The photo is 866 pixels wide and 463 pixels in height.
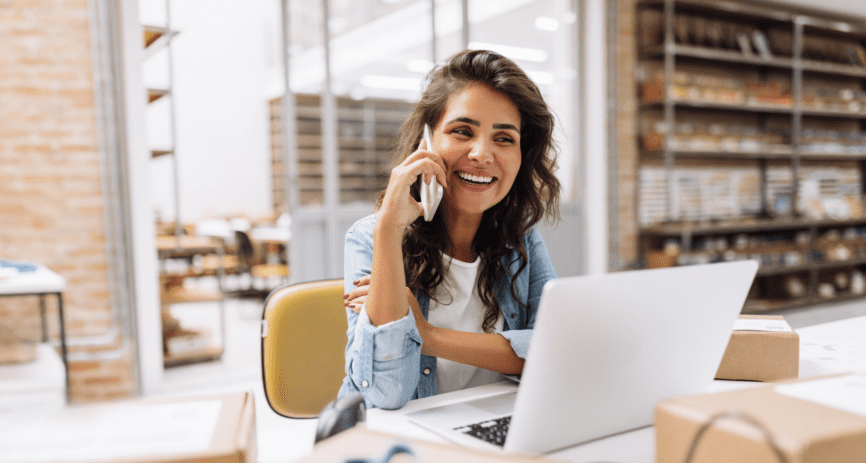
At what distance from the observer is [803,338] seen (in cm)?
137

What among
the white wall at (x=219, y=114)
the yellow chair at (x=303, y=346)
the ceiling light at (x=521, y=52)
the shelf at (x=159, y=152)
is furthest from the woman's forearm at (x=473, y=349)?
the white wall at (x=219, y=114)

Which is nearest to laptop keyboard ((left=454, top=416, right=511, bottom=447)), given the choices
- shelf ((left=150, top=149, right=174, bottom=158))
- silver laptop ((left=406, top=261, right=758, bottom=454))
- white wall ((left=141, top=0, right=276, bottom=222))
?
silver laptop ((left=406, top=261, right=758, bottom=454))

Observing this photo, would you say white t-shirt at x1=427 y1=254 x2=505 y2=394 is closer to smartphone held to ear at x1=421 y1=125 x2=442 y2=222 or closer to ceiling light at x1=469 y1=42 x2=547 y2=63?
smartphone held to ear at x1=421 y1=125 x2=442 y2=222

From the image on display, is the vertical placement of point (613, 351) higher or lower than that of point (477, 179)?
lower

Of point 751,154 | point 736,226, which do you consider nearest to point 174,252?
point 736,226

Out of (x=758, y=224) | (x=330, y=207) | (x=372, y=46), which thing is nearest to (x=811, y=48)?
(x=758, y=224)

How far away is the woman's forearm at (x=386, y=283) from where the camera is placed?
1.00 meters

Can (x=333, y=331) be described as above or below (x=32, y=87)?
below

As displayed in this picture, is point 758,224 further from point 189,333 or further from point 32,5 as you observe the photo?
point 32,5

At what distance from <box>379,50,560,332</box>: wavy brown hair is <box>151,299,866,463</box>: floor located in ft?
1.35

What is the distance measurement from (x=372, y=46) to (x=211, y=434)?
14.8 ft

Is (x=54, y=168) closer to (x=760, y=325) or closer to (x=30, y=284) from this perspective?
(x=30, y=284)

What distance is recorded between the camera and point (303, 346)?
130 cm

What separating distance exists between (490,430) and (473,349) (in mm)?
Answer: 237
